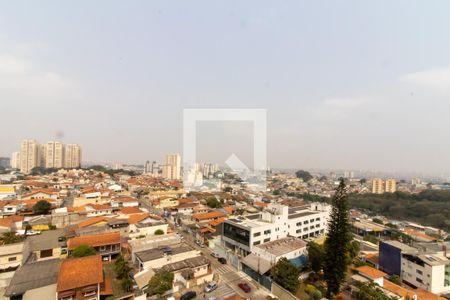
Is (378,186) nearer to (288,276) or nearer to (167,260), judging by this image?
(288,276)

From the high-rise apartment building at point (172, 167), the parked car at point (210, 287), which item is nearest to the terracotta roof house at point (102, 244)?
the parked car at point (210, 287)

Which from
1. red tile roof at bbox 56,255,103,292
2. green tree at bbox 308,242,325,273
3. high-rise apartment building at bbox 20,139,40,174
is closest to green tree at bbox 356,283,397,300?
green tree at bbox 308,242,325,273

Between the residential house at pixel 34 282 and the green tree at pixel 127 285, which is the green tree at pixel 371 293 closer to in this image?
the green tree at pixel 127 285

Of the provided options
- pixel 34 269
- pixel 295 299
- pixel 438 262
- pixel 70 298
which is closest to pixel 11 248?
pixel 34 269

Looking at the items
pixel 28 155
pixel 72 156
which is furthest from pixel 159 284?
pixel 72 156

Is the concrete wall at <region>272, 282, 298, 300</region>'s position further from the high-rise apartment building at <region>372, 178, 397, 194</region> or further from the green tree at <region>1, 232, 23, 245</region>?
the high-rise apartment building at <region>372, 178, 397, 194</region>
